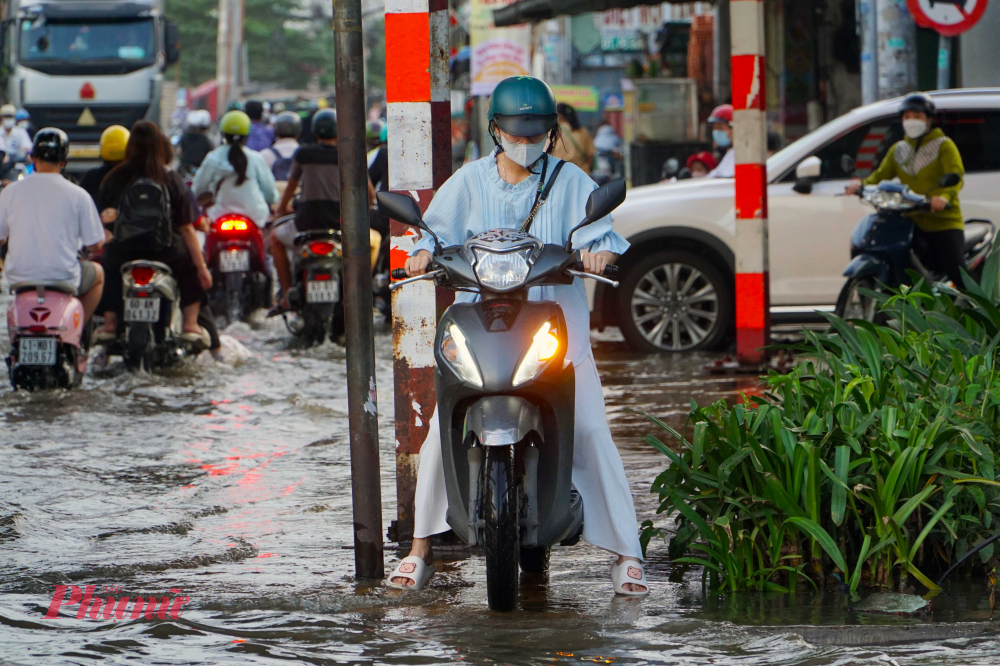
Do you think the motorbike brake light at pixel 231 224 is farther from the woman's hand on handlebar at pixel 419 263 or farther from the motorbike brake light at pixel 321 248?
the woman's hand on handlebar at pixel 419 263

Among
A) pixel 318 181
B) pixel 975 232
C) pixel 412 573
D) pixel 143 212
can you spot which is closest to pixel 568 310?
pixel 412 573

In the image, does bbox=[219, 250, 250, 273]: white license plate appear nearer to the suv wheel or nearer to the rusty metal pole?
the suv wheel

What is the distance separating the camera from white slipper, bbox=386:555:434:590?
487cm

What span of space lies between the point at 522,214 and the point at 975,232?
6.33 m

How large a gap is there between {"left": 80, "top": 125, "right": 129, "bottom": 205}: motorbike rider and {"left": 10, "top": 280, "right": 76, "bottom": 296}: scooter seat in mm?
1370

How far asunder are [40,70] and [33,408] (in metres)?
21.6

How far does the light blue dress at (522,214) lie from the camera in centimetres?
482

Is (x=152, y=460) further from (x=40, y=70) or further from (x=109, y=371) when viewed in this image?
(x=40, y=70)

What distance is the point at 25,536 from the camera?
5828 mm

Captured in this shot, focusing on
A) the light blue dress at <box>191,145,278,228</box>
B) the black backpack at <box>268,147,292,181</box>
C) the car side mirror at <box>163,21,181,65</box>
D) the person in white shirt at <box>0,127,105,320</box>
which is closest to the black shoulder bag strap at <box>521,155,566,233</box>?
the person in white shirt at <box>0,127,105,320</box>

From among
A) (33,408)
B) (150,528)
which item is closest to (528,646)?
(150,528)

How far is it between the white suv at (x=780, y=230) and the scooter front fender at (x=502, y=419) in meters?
6.62

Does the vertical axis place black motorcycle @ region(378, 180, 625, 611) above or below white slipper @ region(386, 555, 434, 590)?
above

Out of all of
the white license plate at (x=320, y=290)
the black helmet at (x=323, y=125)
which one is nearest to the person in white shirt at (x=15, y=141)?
the black helmet at (x=323, y=125)
